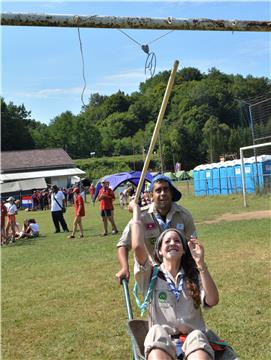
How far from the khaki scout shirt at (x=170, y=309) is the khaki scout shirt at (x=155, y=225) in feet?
1.86

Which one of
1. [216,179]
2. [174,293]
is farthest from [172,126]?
[174,293]

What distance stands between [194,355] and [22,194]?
47751mm

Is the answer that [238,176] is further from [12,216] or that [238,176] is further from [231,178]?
[12,216]

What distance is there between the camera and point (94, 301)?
305 inches

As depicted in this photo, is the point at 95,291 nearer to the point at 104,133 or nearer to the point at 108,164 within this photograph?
the point at 108,164

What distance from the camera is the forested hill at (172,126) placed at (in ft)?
260

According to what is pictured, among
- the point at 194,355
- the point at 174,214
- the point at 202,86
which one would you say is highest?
the point at 202,86

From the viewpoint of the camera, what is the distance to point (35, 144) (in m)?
95.8

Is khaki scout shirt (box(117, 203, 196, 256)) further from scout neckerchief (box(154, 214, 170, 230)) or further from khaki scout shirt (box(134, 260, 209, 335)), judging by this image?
khaki scout shirt (box(134, 260, 209, 335))

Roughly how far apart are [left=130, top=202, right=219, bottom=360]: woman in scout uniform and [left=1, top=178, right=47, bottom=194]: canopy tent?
46593 mm

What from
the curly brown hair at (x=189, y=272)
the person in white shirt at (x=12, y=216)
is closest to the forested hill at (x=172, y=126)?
the person in white shirt at (x=12, y=216)

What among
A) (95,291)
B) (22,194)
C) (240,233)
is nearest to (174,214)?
(95,291)

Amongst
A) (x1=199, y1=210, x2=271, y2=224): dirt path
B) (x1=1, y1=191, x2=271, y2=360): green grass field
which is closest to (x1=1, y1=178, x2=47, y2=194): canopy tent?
(x1=199, y1=210, x2=271, y2=224): dirt path

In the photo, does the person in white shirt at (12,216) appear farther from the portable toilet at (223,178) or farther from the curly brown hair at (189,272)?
the portable toilet at (223,178)
